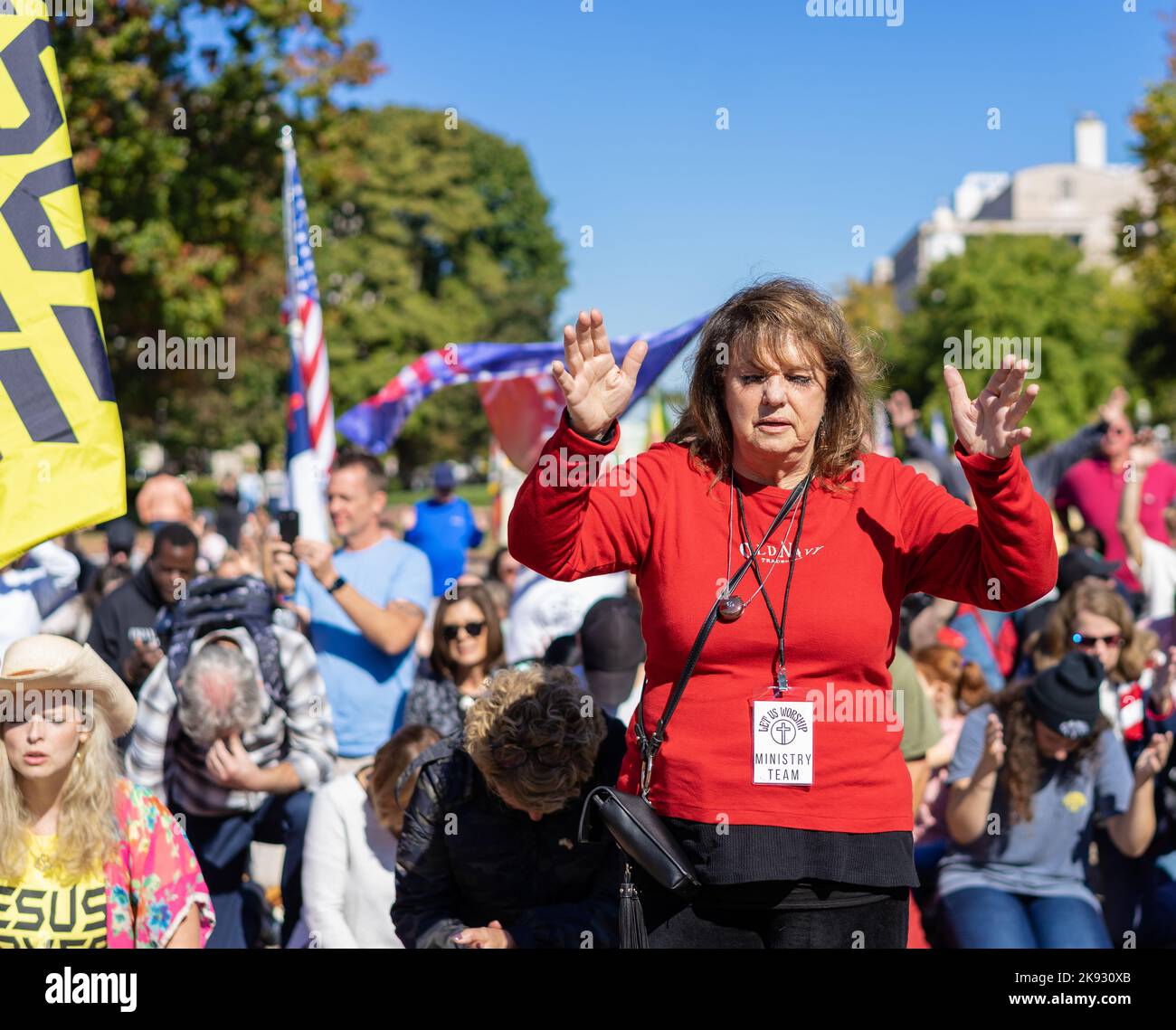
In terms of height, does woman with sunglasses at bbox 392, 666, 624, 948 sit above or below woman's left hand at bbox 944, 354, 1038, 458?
below

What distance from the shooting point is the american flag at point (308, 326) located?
861 centimetres

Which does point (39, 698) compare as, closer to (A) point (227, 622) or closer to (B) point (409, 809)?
(B) point (409, 809)

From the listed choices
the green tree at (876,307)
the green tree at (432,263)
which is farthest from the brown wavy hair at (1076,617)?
the green tree at (876,307)

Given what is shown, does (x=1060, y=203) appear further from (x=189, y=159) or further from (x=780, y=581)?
(x=780, y=581)

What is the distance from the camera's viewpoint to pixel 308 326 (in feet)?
29.2

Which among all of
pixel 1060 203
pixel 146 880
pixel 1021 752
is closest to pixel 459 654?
pixel 1021 752

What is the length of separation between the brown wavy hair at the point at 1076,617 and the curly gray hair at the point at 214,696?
3.22 meters

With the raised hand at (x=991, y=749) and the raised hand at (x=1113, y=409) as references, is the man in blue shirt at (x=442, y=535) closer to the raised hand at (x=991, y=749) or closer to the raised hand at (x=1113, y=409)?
the raised hand at (x=1113, y=409)

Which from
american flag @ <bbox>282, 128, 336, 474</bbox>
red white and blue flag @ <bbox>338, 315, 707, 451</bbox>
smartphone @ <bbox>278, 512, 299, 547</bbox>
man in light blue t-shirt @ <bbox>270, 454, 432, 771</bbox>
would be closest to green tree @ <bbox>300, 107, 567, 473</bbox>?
red white and blue flag @ <bbox>338, 315, 707, 451</bbox>

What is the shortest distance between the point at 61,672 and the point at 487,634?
2.43 meters

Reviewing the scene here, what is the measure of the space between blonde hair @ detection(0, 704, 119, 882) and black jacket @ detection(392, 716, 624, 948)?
803 mm

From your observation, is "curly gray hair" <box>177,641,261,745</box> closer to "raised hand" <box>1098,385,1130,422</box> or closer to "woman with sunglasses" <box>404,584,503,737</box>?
"woman with sunglasses" <box>404,584,503,737</box>

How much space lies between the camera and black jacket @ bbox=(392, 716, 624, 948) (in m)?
3.79

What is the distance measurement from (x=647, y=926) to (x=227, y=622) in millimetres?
2879
